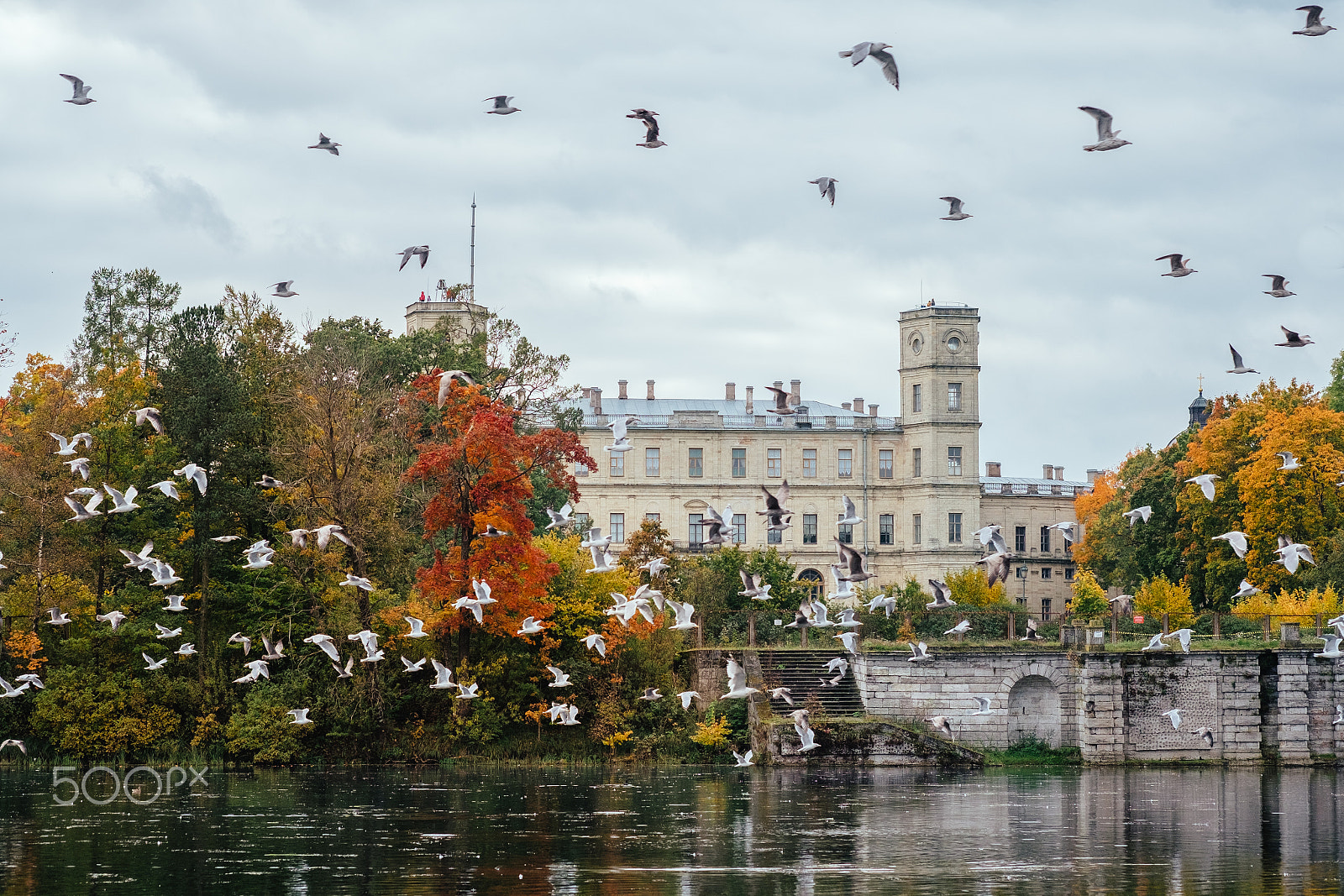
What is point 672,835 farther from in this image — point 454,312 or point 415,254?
point 454,312

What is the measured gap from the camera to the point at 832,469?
314ft

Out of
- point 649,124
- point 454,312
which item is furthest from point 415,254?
point 454,312

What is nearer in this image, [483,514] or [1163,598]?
[483,514]

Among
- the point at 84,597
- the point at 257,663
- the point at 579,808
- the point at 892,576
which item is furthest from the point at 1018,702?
the point at 892,576

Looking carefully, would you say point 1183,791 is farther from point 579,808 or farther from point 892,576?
point 892,576

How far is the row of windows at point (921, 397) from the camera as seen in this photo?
9269cm

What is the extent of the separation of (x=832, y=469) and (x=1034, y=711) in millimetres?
52759

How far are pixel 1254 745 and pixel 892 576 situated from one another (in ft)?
169

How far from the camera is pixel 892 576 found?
93.4 metres

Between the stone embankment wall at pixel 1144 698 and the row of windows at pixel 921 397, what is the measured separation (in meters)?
50.8

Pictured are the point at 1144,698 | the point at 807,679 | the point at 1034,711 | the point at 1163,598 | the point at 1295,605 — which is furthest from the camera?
the point at 1163,598

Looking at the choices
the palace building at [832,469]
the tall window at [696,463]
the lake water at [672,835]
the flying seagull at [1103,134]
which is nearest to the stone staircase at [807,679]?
the lake water at [672,835]

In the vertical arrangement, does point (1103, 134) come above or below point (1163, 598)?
above

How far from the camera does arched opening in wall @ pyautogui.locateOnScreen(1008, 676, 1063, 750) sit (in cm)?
4309
